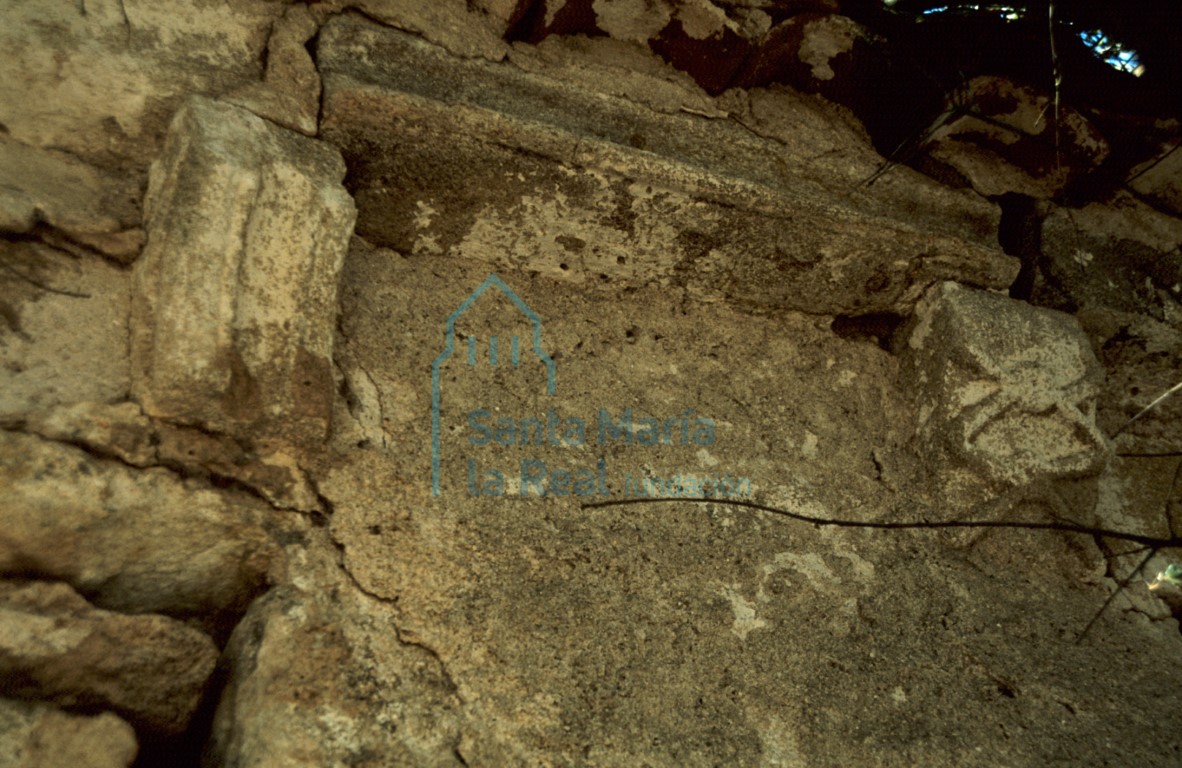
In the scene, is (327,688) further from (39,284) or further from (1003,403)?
(1003,403)

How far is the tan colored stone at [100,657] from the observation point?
81 centimetres

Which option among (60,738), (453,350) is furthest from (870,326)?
(60,738)

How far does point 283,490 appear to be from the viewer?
105 centimetres

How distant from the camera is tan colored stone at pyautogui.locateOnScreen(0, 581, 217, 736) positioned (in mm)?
814

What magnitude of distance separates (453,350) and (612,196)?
0.44 metres

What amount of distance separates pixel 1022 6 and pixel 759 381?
96cm

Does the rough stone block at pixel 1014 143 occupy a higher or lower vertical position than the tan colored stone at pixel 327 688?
higher

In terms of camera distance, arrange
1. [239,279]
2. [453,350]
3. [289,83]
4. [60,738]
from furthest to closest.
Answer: [453,350], [289,83], [239,279], [60,738]

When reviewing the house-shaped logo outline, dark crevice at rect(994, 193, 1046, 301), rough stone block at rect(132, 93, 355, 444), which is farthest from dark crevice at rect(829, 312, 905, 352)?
rough stone block at rect(132, 93, 355, 444)

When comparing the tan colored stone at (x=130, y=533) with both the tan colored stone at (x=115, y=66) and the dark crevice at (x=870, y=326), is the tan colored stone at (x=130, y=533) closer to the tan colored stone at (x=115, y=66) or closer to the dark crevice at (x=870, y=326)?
the tan colored stone at (x=115, y=66)

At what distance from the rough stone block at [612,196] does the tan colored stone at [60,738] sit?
0.90 metres

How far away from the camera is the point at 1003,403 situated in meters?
1.40

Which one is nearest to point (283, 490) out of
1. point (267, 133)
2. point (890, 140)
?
point (267, 133)

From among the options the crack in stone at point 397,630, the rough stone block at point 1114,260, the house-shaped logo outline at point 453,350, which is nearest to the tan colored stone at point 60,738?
the crack in stone at point 397,630
